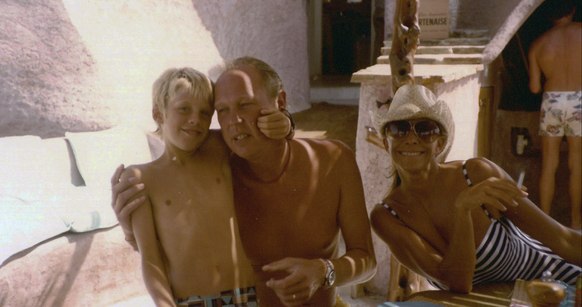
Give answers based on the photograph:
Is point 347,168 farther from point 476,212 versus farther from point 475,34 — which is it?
point 475,34

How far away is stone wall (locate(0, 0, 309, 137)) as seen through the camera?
15.6ft

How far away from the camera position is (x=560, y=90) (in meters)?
4.33

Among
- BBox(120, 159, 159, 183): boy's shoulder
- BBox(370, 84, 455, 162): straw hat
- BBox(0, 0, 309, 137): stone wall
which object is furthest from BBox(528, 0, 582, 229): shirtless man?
BBox(0, 0, 309, 137): stone wall

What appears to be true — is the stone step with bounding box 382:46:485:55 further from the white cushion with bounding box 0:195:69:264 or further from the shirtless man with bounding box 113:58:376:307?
the white cushion with bounding box 0:195:69:264

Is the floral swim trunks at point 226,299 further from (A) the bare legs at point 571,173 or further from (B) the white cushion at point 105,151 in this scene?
(A) the bare legs at point 571,173

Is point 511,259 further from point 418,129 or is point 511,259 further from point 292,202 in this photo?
point 292,202

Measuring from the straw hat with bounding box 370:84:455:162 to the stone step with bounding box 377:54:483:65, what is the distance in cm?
225

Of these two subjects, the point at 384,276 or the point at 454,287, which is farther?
the point at 384,276

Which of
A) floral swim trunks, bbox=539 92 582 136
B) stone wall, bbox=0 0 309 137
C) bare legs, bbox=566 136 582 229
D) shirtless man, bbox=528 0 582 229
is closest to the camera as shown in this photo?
shirtless man, bbox=528 0 582 229

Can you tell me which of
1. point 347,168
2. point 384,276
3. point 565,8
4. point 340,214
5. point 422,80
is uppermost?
point 565,8

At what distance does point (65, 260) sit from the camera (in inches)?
148

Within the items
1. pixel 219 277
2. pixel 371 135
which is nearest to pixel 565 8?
pixel 371 135

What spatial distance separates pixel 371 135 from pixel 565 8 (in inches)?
105

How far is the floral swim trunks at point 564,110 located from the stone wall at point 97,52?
397 centimetres
